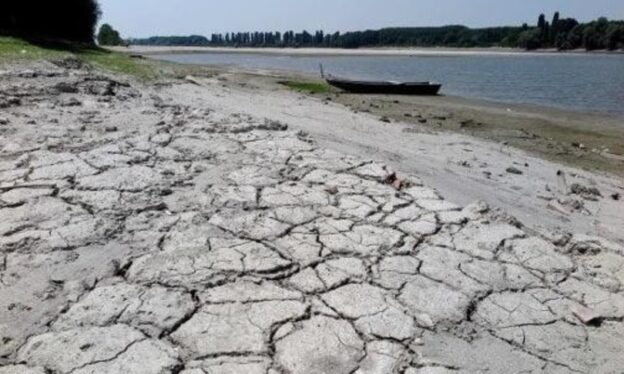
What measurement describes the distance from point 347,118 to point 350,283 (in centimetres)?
807

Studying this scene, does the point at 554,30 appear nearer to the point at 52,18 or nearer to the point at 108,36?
the point at 108,36

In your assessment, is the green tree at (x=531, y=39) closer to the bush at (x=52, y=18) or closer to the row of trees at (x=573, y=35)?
the row of trees at (x=573, y=35)

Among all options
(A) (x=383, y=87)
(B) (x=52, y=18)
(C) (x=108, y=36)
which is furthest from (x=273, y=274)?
(C) (x=108, y=36)

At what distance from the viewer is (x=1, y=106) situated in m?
7.40

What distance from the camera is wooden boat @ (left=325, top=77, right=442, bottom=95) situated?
2212cm

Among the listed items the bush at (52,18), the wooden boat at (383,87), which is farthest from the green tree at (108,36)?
the wooden boat at (383,87)

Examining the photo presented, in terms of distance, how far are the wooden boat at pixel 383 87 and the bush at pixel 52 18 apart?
42.5 feet

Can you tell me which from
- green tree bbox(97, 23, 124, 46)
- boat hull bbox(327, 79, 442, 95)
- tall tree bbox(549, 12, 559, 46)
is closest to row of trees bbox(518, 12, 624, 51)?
tall tree bbox(549, 12, 559, 46)

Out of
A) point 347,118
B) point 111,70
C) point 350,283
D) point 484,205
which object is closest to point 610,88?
point 347,118

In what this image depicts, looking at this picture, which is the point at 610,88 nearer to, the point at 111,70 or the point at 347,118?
the point at 347,118

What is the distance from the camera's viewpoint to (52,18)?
2794 centimetres

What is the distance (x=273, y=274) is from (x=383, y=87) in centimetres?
1991

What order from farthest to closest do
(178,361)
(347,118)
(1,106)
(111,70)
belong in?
(111,70)
(347,118)
(1,106)
(178,361)

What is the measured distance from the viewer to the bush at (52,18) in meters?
25.5
